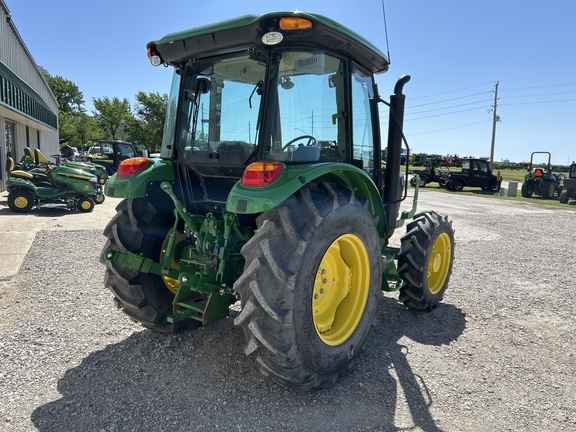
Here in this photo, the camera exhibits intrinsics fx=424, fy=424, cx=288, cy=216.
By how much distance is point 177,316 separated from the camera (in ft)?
10.4

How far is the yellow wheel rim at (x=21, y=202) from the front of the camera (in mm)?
11092

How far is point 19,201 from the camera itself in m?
11.1

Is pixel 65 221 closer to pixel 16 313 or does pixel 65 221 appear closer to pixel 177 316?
pixel 16 313

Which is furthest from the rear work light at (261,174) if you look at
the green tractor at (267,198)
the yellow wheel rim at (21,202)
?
the yellow wheel rim at (21,202)

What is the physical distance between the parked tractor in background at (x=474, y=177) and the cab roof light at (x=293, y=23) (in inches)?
960

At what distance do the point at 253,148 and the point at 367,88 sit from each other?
4.74ft

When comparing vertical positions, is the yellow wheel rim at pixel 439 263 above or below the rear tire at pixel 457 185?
below

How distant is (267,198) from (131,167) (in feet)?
5.14

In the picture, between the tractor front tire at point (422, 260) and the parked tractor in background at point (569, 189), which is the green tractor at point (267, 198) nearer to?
the tractor front tire at point (422, 260)

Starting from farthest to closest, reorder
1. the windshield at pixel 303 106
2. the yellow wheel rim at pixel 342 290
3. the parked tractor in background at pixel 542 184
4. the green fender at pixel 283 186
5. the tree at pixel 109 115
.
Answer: the tree at pixel 109 115
the parked tractor in background at pixel 542 184
the yellow wheel rim at pixel 342 290
the windshield at pixel 303 106
the green fender at pixel 283 186

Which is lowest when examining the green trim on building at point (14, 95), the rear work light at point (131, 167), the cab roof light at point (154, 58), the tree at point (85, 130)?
the rear work light at point (131, 167)

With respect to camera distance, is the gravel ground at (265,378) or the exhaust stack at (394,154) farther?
the exhaust stack at (394,154)

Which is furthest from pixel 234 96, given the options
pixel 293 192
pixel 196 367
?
pixel 196 367

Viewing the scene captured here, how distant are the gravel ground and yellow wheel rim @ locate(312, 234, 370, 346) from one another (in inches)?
14.9
